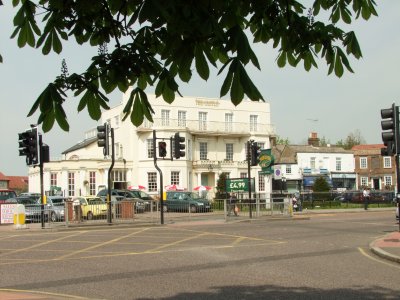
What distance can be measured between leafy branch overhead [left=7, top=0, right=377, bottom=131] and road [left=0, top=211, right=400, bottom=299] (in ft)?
15.3

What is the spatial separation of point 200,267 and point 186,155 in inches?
1566

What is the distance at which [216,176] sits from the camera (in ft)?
171

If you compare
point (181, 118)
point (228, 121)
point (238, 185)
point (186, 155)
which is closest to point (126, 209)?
point (238, 185)

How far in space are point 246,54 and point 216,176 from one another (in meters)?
49.5

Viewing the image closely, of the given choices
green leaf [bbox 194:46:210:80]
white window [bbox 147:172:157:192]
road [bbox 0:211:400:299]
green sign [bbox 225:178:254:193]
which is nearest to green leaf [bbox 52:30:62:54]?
green leaf [bbox 194:46:210:80]

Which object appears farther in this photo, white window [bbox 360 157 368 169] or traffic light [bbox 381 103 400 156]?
white window [bbox 360 157 368 169]

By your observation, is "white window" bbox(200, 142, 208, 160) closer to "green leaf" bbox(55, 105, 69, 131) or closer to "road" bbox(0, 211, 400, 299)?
"road" bbox(0, 211, 400, 299)

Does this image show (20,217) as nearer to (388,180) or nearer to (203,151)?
(203,151)

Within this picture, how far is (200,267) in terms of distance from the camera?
35.3ft

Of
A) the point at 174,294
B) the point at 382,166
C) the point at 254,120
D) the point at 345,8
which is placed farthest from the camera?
the point at 382,166

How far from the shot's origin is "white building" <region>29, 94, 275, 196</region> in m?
49.4

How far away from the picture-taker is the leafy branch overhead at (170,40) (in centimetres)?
299

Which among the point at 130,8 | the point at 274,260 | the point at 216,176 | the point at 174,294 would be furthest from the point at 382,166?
the point at 130,8

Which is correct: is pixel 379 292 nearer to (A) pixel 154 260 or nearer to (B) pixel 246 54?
(A) pixel 154 260
